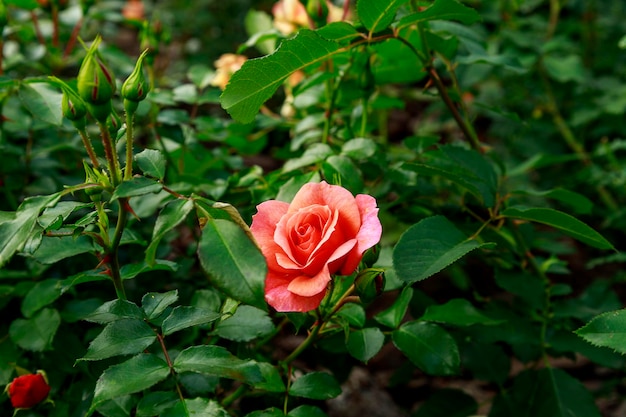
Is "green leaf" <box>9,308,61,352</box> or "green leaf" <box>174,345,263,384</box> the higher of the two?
"green leaf" <box>174,345,263,384</box>

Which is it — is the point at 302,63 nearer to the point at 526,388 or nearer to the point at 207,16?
the point at 526,388

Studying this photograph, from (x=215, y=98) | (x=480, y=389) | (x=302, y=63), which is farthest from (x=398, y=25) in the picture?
(x=480, y=389)

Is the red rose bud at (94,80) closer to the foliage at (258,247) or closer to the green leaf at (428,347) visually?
the foliage at (258,247)

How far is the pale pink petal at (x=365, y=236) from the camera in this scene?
0.68m

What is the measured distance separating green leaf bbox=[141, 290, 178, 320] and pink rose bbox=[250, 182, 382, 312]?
0.46 ft

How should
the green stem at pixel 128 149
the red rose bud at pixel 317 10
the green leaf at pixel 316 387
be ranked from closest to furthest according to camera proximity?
the green stem at pixel 128 149 → the green leaf at pixel 316 387 → the red rose bud at pixel 317 10

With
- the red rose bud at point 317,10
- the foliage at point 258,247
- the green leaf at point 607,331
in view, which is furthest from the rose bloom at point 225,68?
the green leaf at point 607,331

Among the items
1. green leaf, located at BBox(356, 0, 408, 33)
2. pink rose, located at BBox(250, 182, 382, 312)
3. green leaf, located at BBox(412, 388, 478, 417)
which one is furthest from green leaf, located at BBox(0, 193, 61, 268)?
green leaf, located at BBox(412, 388, 478, 417)

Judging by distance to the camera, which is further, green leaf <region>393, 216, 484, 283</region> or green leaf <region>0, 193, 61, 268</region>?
green leaf <region>393, 216, 484, 283</region>

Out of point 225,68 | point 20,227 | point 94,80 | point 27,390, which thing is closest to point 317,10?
point 225,68

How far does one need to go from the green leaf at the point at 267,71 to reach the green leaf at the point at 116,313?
28cm

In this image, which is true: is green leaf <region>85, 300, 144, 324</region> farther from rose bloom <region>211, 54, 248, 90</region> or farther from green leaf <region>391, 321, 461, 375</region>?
rose bloom <region>211, 54, 248, 90</region>

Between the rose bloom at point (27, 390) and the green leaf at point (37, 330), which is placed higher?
the green leaf at point (37, 330)

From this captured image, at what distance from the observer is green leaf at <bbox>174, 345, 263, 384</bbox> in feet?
2.15
